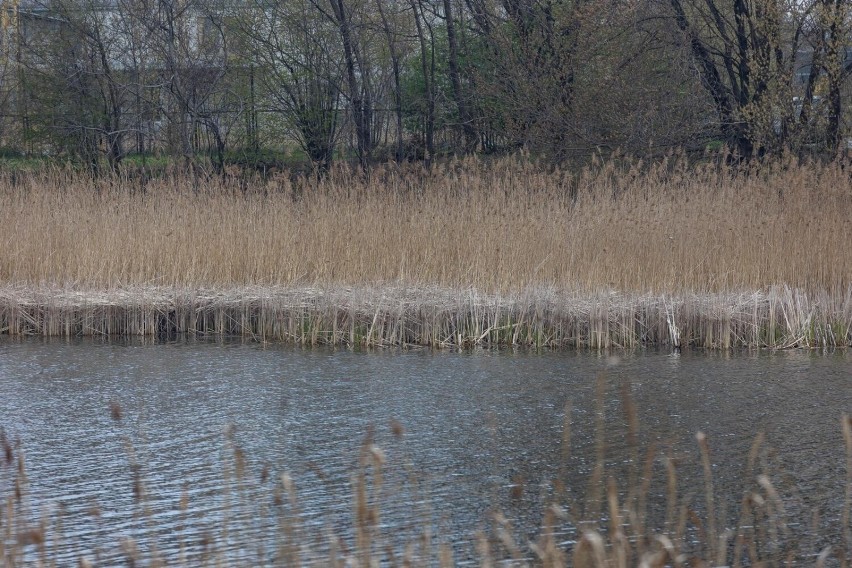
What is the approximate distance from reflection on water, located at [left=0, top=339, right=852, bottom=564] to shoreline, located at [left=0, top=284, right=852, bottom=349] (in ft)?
1.04

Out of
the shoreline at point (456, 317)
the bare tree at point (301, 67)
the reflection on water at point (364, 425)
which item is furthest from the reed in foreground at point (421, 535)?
the bare tree at point (301, 67)

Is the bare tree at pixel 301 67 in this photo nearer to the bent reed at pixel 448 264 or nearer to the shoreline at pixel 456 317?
the bent reed at pixel 448 264

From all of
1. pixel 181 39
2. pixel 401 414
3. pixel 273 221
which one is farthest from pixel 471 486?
pixel 181 39

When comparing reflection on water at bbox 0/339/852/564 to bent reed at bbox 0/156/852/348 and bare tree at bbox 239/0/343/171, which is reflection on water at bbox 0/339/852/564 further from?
bare tree at bbox 239/0/343/171

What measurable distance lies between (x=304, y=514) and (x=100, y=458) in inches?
48.0

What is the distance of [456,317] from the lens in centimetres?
757

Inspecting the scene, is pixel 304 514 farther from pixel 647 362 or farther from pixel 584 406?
pixel 647 362

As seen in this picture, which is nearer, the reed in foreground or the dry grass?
the reed in foreground

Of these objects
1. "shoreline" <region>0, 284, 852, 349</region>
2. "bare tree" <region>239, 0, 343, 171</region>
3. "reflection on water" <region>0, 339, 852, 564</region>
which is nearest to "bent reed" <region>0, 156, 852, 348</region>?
"shoreline" <region>0, 284, 852, 349</region>

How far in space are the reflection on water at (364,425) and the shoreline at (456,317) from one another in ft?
1.04

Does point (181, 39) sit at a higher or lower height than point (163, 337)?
higher

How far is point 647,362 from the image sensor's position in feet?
22.5

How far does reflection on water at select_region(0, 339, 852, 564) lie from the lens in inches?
149

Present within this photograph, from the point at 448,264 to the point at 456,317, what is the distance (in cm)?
91
